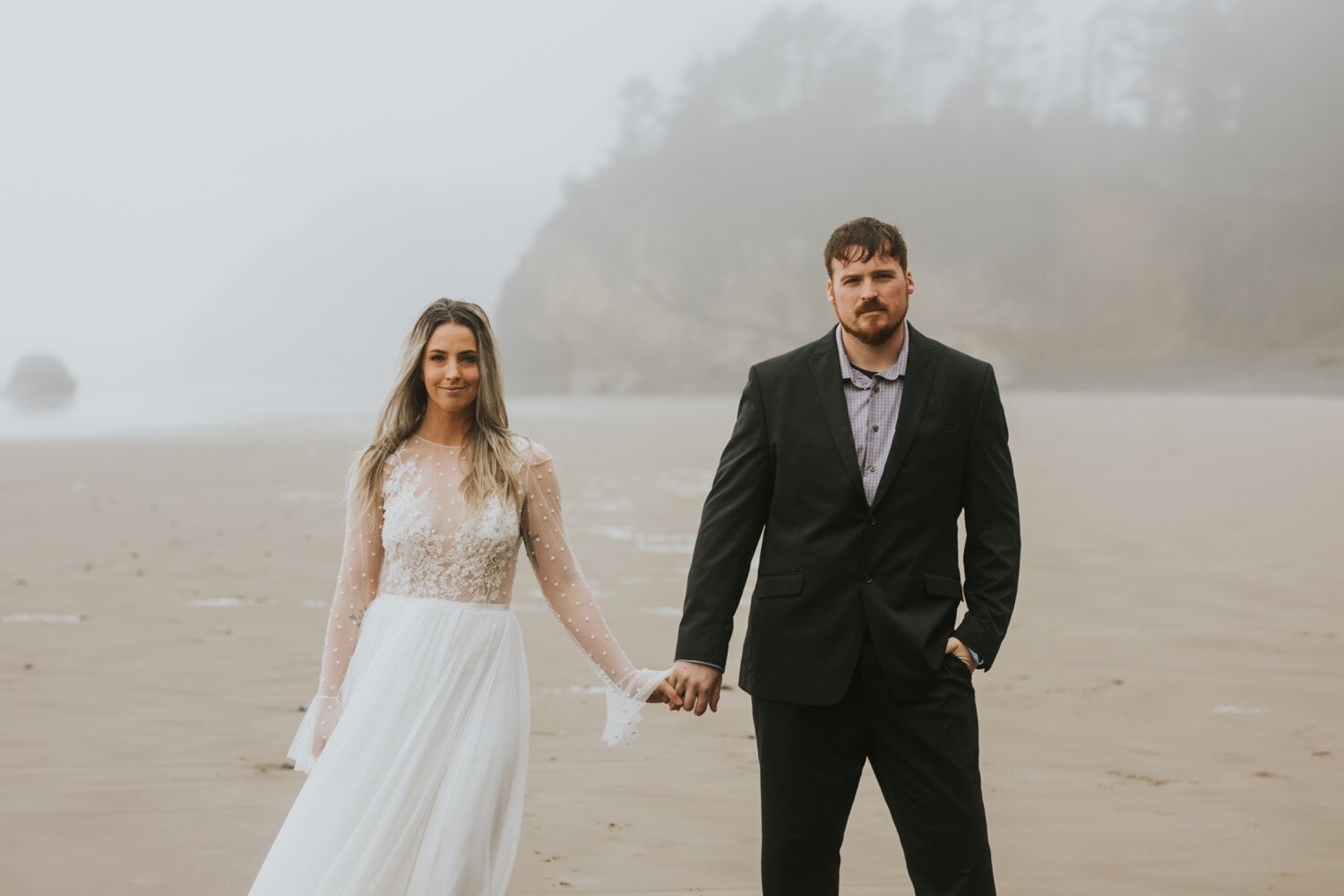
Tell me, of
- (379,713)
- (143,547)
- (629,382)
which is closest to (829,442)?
(379,713)

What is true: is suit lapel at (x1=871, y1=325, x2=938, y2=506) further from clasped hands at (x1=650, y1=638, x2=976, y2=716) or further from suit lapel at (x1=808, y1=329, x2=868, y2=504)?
clasped hands at (x1=650, y1=638, x2=976, y2=716)

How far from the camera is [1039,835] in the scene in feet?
17.2

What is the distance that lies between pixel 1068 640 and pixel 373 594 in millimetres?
6279

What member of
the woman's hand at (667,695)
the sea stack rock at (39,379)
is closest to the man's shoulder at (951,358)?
the woman's hand at (667,695)

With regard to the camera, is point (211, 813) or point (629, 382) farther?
point (629, 382)

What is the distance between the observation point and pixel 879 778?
3.41m

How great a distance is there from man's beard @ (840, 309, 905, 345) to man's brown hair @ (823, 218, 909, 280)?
5.5 inches

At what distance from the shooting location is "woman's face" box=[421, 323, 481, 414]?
11.7 ft

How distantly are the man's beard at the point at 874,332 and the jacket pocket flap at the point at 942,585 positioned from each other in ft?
1.93

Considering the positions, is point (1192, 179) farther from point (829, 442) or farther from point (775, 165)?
point (829, 442)

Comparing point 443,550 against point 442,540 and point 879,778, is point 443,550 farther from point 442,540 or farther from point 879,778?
point 879,778

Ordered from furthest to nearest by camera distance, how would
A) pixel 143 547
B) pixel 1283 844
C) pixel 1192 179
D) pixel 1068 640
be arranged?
pixel 1192 179
pixel 143 547
pixel 1068 640
pixel 1283 844

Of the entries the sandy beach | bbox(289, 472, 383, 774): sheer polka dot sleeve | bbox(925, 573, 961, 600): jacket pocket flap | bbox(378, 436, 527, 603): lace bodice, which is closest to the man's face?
bbox(925, 573, 961, 600): jacket pocket flap

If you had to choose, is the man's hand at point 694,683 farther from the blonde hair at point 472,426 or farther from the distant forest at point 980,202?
the distant forest at point 980,202
